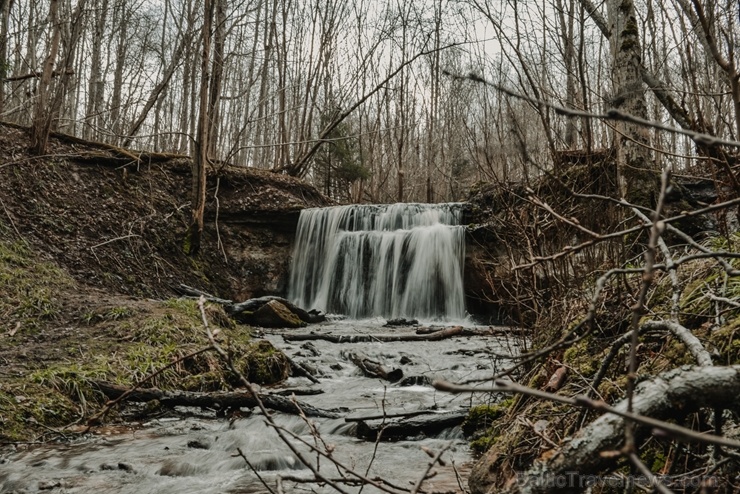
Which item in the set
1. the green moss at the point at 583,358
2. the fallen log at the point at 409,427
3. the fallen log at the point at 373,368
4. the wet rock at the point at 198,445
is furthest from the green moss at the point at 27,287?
the green moss at the point at 583,358

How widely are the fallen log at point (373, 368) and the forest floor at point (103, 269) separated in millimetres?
1406

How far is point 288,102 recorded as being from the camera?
2748 cm

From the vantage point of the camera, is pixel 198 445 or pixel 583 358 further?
pixel 198 445

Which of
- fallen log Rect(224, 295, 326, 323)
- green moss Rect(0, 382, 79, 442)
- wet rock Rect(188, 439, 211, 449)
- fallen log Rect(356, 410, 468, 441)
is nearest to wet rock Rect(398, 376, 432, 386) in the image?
fallen log Rect(356, 410, 468, 441)

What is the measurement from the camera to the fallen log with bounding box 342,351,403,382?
596 cm

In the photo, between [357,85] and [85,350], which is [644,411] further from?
[357,85]

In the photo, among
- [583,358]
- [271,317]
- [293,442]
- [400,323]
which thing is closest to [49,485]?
[293,442]

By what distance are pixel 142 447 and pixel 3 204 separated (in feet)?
22.7

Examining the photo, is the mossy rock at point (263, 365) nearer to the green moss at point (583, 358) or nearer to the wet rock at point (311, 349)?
the wet rock at point (311, 349)

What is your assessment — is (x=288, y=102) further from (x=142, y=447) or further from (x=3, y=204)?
(x=142, y=447)

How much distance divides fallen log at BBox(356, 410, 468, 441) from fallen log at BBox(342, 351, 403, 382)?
192cm

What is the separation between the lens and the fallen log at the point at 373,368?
5.96 meters

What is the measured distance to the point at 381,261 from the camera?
523 inches

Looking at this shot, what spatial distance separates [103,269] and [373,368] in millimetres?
5533
